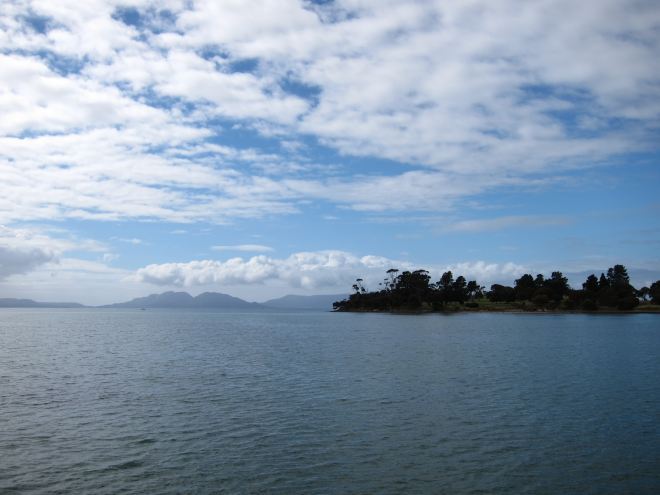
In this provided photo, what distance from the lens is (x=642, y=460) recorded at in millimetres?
28578

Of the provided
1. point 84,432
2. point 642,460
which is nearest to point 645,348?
point 642,460

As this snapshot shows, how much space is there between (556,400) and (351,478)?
26.9m

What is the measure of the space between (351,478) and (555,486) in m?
9.77

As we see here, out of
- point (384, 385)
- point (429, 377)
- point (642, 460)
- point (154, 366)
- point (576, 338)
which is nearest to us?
point (642, 460)

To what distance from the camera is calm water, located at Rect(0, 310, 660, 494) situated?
83.4 ft

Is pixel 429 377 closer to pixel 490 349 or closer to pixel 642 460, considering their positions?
pixel 642 460

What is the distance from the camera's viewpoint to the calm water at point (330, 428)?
2542cm

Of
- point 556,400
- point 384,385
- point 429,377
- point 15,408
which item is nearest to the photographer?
point 15,408

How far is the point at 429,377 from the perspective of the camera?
5766 cm

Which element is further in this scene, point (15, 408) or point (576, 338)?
point (576, 338)

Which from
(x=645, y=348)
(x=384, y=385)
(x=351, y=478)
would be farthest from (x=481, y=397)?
(x=645, y=348)

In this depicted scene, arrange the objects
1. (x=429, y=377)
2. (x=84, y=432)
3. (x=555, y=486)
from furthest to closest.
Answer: (x=429, y=377), (x=84, y=432), (x=555, y=486)

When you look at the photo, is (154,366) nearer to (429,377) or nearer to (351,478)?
(429,377)

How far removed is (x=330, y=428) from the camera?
3484 centimetres
